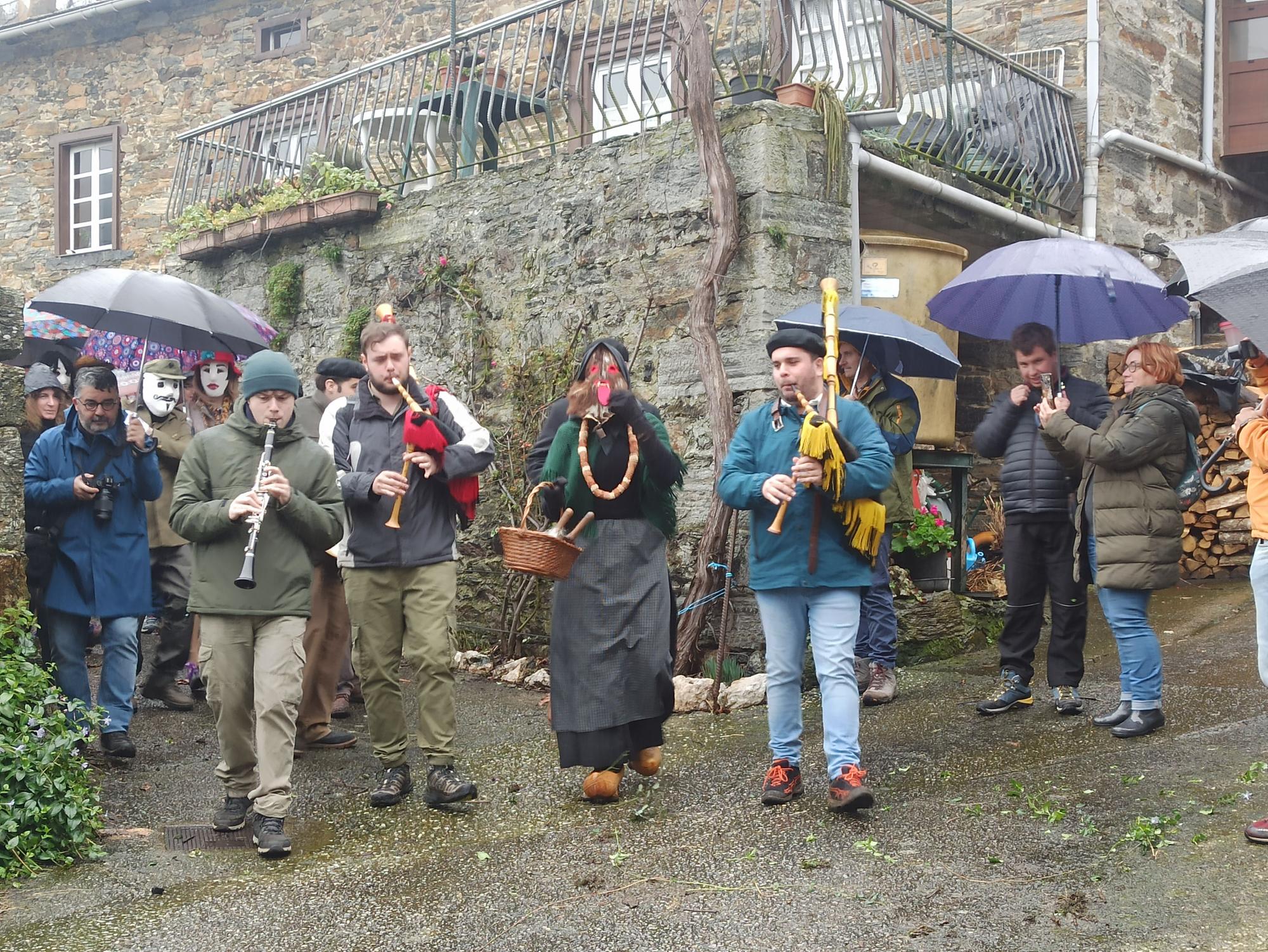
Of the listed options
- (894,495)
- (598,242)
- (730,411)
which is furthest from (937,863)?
(598,242)

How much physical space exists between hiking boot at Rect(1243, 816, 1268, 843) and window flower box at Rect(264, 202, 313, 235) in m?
7.74

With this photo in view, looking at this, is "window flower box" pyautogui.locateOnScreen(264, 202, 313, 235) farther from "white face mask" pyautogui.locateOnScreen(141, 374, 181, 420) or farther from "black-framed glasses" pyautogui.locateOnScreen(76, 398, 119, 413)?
"black-framed glasses" pyautogui.locateOnScreen(76, 398, 119, 413)

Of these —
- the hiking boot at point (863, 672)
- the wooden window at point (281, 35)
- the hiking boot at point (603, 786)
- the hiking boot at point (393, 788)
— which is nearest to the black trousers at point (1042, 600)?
the hiking boot at point (863, 672)

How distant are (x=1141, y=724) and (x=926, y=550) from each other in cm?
238

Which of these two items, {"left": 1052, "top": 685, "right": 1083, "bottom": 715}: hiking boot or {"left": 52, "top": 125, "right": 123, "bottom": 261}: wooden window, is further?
{"left": 52, "top": 125, "right": 123, "bottom": 261}: wooden window

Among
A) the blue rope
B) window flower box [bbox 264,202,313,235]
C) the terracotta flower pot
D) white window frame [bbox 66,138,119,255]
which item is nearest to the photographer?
the blue rope

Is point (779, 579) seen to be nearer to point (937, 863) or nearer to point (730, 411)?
point (937, 863)

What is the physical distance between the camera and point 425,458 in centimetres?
513

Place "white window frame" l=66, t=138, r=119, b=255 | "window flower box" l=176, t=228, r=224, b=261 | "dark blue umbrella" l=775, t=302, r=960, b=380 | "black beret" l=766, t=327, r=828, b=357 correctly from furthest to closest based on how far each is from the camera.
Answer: "white window frame" l=66, t=138, r=119, b=255 → "window flower box" l=176, t=228, r=224, b=261 → "dark blue umbrella" l=775, t=302, r=960, b=380 → "black beret" l=766, t=327, r=828, b=357

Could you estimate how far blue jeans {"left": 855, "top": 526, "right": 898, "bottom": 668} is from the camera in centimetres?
662

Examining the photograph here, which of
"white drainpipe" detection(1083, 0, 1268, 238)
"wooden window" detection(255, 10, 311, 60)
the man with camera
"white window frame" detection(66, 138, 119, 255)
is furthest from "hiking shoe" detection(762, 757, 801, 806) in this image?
"white window frame" detection(66, 138, 119, 255)

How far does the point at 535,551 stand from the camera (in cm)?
491

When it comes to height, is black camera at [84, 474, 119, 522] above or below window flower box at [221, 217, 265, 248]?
below

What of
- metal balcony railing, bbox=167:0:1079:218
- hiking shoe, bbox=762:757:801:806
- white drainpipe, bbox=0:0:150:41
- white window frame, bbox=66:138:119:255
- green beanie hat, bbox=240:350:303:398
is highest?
white drainpipe, bbox=0:0:150:41
